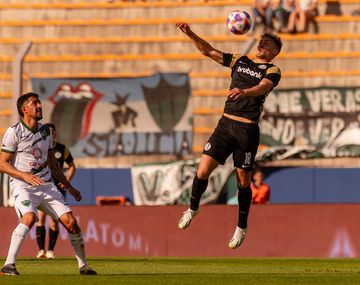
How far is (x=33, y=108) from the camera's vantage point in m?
13.3

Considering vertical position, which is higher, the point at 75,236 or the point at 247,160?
the point at 247,160

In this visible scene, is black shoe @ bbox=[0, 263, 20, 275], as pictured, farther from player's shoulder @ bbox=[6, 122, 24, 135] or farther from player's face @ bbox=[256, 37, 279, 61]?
player's face @ bbox=[256, 37, 279, 61]

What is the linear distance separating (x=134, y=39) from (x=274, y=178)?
507 centimetres

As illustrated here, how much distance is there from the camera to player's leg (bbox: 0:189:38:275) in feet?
43.8

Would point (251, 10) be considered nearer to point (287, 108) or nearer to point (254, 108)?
point (287, 108)

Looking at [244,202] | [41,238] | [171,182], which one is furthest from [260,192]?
[244,202]

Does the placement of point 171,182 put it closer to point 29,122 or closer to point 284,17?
point 284,17

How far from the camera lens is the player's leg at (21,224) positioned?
13359 millimetres

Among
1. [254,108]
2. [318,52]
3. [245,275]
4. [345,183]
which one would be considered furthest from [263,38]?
[318,52]

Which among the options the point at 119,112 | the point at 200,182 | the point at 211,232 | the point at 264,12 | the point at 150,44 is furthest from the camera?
the point at 150,44

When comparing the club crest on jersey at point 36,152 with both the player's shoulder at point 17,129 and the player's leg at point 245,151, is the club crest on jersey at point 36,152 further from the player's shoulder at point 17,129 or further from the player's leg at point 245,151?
the player's leg at point 245,151

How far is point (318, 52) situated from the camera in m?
27.5

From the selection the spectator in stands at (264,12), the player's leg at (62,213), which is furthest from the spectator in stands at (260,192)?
the player's leg at (62,213)

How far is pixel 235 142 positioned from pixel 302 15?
43.5 ft
